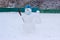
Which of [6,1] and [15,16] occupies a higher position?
[6,1]

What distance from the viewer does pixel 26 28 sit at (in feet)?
4.45

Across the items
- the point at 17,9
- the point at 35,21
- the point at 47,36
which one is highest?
the point at 17,9

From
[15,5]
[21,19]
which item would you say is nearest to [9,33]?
[21,19]

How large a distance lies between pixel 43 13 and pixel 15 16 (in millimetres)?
277

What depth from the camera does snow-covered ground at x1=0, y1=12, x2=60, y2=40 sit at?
132cm

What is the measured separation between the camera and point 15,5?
1.42 metres

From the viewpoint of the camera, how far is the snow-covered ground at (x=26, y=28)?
4.33 ft

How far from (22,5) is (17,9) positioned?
0.06 meters

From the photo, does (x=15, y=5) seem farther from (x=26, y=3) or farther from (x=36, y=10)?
(x=36, y=10)

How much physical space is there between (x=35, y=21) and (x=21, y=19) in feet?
0.45

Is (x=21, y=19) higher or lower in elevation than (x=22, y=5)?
lower

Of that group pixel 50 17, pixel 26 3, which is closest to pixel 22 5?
pixel 26 3

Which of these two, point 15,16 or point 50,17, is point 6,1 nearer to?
point 15,16

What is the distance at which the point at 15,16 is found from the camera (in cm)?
139
